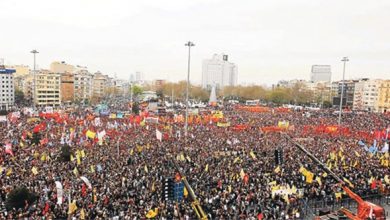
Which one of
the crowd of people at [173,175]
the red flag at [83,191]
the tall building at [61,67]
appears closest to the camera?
the crowd of people at [173,175]

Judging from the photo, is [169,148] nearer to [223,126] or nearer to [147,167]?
[147,167]

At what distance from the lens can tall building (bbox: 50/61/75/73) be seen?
419 ft

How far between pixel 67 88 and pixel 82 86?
900 cm

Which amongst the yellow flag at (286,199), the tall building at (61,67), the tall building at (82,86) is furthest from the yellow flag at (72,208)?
the tall building at (61,67)

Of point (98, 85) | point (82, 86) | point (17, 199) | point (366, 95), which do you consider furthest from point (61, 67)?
point (17, 199)

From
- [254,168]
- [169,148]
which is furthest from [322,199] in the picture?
[169,148]

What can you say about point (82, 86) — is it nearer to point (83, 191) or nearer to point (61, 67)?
point (61, 67)

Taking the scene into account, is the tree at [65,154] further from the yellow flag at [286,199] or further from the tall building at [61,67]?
the tall building at [61,67]

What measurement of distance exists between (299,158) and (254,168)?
4.67m

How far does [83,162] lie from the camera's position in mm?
22594

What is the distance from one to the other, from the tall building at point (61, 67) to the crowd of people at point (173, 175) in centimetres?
10096

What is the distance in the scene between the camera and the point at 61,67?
129m

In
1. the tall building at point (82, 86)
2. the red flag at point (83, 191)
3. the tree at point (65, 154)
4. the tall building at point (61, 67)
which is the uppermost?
the tall building at point (61, 67)

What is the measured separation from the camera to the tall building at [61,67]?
127562mm
